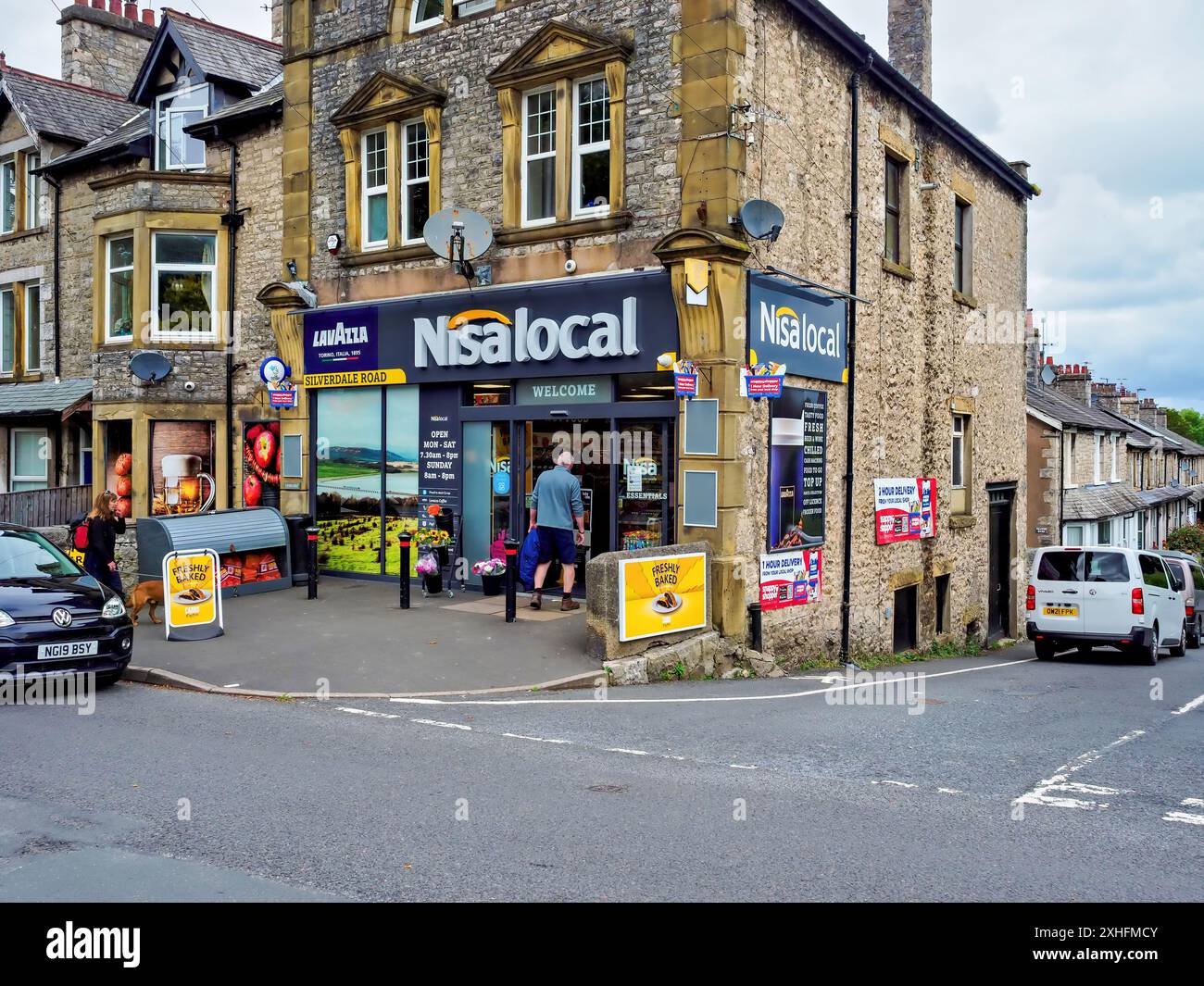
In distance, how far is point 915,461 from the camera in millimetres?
19250


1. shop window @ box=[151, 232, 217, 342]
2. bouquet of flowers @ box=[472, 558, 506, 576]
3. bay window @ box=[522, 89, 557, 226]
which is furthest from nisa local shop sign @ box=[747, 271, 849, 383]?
shop window @ box=[151, 232, 217, 342]

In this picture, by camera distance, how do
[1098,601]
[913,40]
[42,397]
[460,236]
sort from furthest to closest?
[42,397], [913,40], [1098,601], [460,236]

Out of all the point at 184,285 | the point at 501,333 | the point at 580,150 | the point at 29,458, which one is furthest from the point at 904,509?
the point at 29,458

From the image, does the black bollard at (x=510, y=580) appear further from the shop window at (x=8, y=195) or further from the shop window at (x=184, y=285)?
the shop window at (x=8, y=195)

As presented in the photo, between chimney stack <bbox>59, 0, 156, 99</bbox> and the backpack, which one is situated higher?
chimney stack <bbox>59, 0, 156, 99</bbox>

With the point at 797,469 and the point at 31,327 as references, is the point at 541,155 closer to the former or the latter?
the point at 797,469

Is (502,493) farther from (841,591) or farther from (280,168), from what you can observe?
(280,168)

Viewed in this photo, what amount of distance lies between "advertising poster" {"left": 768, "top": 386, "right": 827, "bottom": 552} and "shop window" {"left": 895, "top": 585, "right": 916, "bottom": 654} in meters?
4.12

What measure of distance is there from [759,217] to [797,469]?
358cm

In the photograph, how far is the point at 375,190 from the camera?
55.5ft

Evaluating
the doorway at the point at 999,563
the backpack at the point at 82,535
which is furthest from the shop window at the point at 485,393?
the doorway at the point at 999,563

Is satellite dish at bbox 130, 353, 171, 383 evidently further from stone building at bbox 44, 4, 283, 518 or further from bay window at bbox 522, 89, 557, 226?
bay window at bbox 522, 89, 557, 226

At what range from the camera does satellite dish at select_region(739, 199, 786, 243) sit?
507 inches

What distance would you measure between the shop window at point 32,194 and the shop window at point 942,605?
68.1 feet
